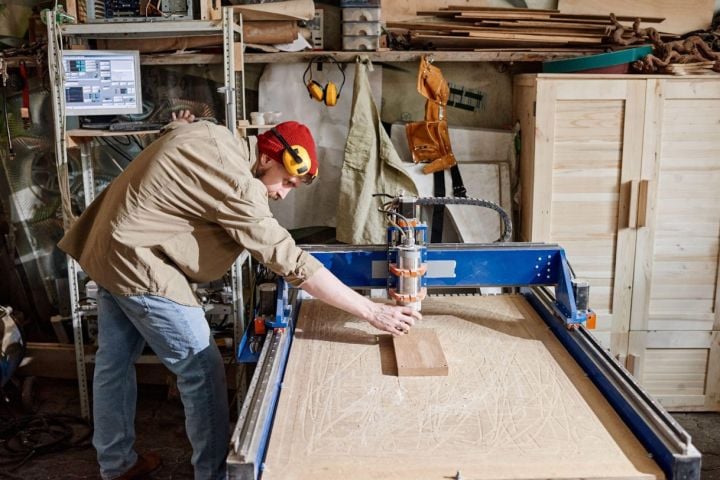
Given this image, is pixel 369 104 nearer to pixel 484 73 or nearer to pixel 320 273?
pixel 484 73

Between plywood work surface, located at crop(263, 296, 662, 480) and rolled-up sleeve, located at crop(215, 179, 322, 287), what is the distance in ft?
0.86

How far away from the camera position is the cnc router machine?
145cm

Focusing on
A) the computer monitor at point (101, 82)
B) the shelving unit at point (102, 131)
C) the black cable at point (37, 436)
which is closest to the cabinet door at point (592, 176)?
the shelving unit at point (102, 131)

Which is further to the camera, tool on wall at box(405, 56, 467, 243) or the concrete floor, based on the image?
tool on wall at box(405, 56, 467, 243)

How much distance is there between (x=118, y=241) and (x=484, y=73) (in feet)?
7.15

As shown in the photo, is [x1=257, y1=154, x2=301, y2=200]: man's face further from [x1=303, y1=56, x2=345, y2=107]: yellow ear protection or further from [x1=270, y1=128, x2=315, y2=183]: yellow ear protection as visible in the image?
[x1=303, y1=56, x2=345, y2=107]: yellow ear protection

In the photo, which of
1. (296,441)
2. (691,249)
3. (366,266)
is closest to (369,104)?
(366,266)

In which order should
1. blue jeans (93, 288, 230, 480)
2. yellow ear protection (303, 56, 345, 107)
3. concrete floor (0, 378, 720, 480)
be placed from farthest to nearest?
1. yellow ear protection (303, 56, 345, 107)
2. concrete floor (0, 378, 720, 480)
3. blue jeans (93, 288, 230, 480)

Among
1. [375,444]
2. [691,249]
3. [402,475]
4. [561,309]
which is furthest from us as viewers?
[691,249]

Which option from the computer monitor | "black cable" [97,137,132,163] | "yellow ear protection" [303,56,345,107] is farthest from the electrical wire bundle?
"yellow ear protection" [303,56,345,107]

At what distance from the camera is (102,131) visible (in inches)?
125

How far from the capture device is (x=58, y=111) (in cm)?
313

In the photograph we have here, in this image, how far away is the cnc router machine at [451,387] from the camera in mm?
1452

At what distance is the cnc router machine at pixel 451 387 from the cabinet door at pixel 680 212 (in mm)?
1103
